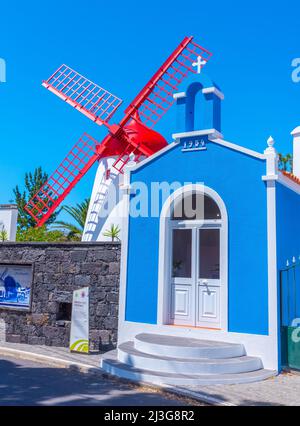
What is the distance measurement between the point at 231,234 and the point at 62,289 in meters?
4.36

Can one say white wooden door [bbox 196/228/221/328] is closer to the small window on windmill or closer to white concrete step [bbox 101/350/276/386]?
white concrete step [bbox 101/350/276/386]

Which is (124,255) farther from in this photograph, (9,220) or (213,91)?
(9,220)

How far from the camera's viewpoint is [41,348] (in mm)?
9781

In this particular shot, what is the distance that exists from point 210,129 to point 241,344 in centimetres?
402

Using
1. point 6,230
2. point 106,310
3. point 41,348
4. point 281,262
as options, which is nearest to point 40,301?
point 41,348

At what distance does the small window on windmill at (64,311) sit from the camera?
10281 millimetres

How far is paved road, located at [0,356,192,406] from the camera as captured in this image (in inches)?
228

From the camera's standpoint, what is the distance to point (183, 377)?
6574 mm

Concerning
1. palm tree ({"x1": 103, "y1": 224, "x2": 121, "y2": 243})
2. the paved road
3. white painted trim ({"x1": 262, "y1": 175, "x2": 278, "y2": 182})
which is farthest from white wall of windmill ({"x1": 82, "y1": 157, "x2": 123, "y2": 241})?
white painted trim ({"x1": 262, "y1": 175, "x2": 278, "y2": 182})

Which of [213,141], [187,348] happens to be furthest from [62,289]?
[213,141]

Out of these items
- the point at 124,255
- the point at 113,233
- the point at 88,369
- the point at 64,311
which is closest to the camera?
the point at 88,369

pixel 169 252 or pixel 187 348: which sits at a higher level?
pixel 169 252

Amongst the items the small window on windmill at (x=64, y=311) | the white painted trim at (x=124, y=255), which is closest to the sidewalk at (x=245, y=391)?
the white painted trim at (x=124, y=255)

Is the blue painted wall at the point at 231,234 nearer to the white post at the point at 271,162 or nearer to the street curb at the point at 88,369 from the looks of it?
the white post at the point at 271,162
